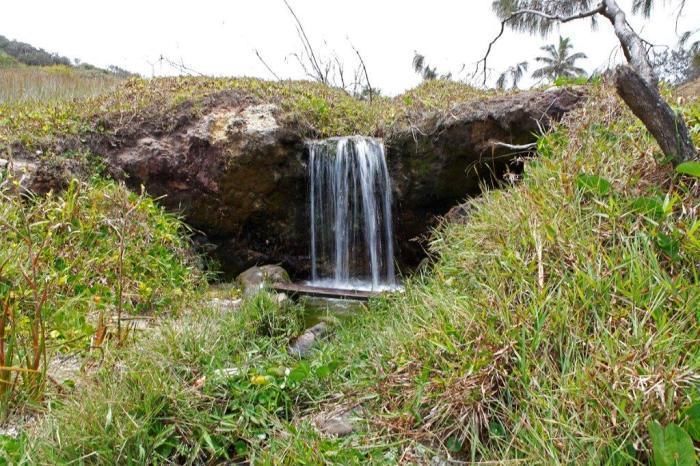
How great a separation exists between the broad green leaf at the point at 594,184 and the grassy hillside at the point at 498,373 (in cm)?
1

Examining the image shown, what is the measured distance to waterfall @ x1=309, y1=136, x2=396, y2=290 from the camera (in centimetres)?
652

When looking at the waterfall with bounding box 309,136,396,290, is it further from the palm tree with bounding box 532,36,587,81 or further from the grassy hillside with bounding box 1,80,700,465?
the palm tree with bounding box 532,36,587,81

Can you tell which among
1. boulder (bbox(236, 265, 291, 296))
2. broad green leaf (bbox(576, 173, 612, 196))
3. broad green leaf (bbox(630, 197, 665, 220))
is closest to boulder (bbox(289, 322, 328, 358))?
boulder (bbox(236, 265, 291, 296))

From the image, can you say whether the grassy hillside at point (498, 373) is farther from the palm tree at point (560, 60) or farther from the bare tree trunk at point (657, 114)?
the palm tree at point (560, 60)

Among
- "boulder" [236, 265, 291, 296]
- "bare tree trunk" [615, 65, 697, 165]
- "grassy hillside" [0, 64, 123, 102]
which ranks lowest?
"boulder" [236, 265, 291, 296]

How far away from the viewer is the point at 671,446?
119cm

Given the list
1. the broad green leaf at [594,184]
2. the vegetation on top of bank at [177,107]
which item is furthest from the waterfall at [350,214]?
the broad green leaf at [594,184]

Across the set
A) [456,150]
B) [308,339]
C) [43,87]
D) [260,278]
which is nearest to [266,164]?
[260,278]

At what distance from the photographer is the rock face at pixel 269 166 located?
18.6ft

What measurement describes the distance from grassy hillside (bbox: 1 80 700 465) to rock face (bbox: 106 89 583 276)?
3.15 m

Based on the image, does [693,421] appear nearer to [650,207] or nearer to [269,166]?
[650,207]

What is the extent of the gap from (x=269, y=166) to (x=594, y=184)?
15.3 ft

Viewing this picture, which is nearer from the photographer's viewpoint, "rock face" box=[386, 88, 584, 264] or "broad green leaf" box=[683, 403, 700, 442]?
"broad green leaf" box=[683, 403, 700, 442]

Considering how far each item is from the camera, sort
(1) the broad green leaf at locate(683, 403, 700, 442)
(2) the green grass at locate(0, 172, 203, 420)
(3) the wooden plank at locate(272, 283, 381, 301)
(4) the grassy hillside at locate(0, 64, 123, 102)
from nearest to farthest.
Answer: (1) the broad green leaf at locate(683, 403, 700, 442)
(2) the green grass at locate(0, 172, 203, 420)
(3) the wooden plank at locate(272, 283, 381, 301)
(4) the grassy hillside at locate(0, 64, 123, 102)
